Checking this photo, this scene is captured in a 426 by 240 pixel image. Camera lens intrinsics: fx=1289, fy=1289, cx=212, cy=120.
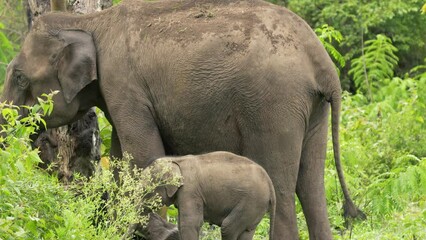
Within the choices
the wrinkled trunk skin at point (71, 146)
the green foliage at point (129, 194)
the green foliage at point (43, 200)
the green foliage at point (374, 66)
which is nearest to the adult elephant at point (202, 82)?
the green foliage at point (129, 194)

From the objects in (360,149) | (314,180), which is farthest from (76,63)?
(360,149)

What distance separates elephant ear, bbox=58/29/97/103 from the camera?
9375 mm

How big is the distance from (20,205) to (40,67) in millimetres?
1855

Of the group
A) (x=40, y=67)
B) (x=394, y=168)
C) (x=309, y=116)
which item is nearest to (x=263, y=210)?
(x=309, y=116)

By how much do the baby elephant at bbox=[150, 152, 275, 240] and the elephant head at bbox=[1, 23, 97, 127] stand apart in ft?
3.78

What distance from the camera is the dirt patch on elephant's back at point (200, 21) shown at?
A: 9.15 m

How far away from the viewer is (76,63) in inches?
370

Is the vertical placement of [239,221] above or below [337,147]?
below

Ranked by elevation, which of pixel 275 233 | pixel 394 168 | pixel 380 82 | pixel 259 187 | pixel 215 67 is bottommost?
pixel 380 82

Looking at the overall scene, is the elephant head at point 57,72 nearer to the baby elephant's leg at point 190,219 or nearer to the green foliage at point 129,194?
the green foliage at point 129,194

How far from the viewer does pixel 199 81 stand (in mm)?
9102

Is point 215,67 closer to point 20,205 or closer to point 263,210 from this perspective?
point 263,210

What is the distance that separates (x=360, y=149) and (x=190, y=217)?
16.4 feet

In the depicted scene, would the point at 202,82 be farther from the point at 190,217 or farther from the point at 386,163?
the point at 386,163
